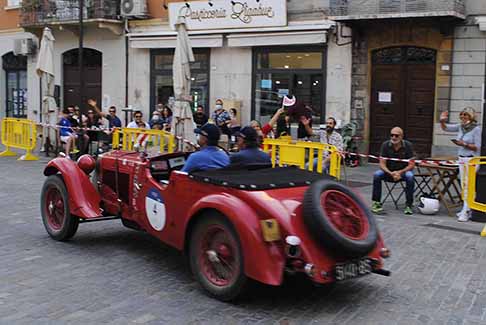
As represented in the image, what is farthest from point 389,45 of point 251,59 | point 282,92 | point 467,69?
point 251,59

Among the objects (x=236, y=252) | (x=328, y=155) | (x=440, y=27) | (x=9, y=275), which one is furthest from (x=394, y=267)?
(x=440, y=27)

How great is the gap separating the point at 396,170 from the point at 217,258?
5512 mm

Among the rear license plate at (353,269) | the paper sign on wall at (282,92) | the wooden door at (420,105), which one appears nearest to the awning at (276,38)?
the paper sign on wall at (282,92)

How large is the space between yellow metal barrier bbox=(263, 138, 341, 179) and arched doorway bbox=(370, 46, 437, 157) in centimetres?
539

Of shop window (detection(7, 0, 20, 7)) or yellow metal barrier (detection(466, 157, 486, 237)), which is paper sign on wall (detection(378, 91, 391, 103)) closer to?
yellow metal barrier (detection(466, 157, 486, 237))

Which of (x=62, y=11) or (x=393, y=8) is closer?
(x=393, y=8)

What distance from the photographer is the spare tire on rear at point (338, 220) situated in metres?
5.29

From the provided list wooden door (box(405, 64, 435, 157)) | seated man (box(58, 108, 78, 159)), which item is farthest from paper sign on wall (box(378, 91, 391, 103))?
seated man (box(58, 108, 78, 159))

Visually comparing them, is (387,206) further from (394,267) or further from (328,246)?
(328,246)

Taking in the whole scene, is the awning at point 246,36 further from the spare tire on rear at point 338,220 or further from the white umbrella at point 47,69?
the spare tire on rear at point 338,220

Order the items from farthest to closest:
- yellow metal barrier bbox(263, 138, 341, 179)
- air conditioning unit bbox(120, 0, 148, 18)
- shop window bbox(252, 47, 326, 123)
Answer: air conditioning unit bbox(120, 0, 148, 18), shop window bbox(252, 47, 326, 123), yellow metal barrier bbox(263, 138, 341, 179)

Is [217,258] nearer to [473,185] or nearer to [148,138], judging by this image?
[473,185]

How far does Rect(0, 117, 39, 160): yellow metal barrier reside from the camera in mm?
17438

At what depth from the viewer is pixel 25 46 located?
2542 cm
